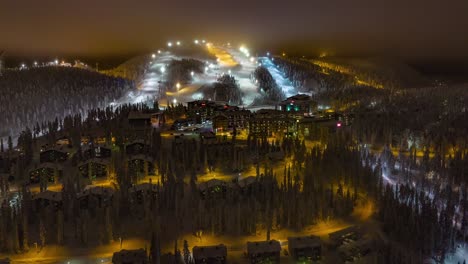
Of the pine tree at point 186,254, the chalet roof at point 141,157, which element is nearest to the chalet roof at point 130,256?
the pine tree at point 186,254

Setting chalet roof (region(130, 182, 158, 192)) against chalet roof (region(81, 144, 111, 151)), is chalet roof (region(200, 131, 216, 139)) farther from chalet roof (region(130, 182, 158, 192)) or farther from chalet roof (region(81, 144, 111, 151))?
chalet roof (region(130, 182, 158, 192))

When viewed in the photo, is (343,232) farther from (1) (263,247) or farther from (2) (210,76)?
(2) (210,76)

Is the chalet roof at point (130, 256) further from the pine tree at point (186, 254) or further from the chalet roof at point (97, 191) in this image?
the chalet roof at point (97, 191)

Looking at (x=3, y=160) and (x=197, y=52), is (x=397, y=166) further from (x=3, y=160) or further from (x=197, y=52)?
(x=197, y=52)

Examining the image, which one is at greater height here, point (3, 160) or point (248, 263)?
point (3, 160)

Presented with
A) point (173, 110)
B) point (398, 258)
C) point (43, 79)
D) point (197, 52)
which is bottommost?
point (398, 258)

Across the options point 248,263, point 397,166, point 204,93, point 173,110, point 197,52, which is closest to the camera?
point 248,263

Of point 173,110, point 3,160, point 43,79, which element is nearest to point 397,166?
point 173,110

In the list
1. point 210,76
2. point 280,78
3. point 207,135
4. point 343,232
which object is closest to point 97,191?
point 207,135
